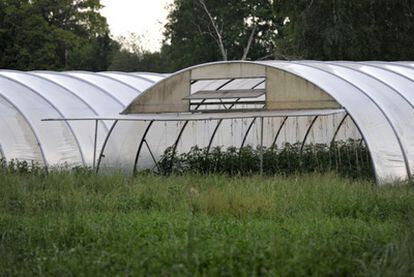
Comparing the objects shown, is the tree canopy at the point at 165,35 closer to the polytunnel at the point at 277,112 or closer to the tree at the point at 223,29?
the tree at the point at 223,29

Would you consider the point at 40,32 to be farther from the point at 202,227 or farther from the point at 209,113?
the point at 202,227

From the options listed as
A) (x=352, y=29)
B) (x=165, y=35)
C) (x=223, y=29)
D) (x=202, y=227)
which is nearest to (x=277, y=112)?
(x=202, y=227)

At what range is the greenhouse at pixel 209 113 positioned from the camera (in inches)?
557

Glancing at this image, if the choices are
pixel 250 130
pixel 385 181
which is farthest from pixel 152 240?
pixel 250 130

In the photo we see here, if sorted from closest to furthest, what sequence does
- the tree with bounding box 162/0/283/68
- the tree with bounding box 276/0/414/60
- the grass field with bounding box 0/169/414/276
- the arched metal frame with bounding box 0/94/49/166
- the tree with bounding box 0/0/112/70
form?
the grass field with bounding box 0/169/414/276 < the arched metal frame with bounding box 0/94/49/166 < the tree with bounding box 276/0/414/60 < the tree with bounding box 0/0/112/70 < the tree with bounding box 162/0/283/68

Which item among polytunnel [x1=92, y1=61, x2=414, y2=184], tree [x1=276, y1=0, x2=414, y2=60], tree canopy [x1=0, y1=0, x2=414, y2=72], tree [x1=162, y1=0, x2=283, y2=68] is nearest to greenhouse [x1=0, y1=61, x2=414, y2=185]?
polytunnel [x1=92, y1=61, x2=414, y2=184]

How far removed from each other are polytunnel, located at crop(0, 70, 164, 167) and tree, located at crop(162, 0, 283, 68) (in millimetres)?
28110

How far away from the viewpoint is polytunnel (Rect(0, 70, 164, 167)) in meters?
16.3

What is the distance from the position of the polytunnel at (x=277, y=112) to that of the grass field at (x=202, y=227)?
203 centimetres

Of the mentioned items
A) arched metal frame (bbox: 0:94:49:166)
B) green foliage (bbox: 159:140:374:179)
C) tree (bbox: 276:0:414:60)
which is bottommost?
green foliage (bbox: 159:140:374:179)

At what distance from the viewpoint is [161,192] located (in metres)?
10.8

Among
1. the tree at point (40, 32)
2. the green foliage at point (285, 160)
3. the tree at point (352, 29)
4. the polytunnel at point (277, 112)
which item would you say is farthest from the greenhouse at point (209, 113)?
the tree at point (40, 32)

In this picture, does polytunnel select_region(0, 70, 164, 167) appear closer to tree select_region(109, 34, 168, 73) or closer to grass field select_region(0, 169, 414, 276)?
grass field select_region(0, 169, 414, 276)

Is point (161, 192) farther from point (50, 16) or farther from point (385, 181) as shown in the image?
point (50, 16)
